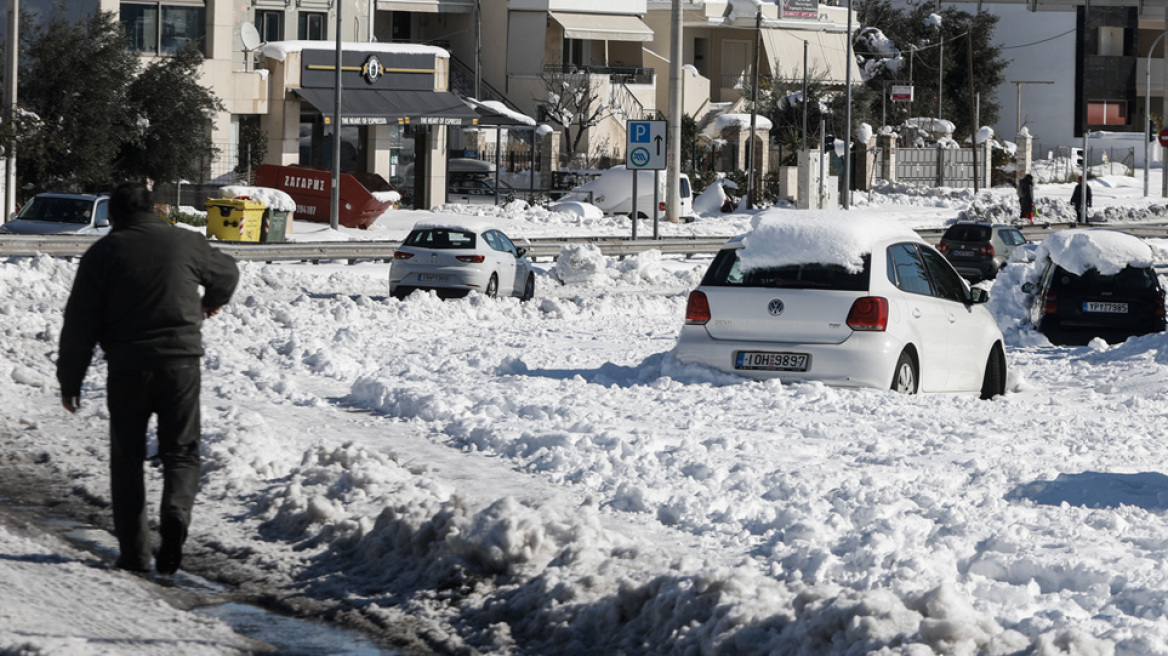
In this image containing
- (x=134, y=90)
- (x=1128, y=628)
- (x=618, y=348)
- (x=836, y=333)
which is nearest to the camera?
(x=1128, y=628)

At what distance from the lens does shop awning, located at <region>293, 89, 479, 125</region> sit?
1970 inches

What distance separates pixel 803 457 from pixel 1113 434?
249cm

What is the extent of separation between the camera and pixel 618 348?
17656mm

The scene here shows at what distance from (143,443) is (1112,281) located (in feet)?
48.9

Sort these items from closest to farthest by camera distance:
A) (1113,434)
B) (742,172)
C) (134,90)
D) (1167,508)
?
1. (1167,508)
2. (1113,434)
3. (134,90)
4. (742,172)

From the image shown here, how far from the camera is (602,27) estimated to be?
71.7 metres

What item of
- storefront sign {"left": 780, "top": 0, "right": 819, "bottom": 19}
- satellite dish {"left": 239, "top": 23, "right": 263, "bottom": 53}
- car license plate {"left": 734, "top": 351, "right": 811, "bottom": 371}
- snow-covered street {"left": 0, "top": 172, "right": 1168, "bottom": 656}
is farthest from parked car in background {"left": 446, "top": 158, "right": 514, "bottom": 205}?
car license plate {"left": 734, "top": 351, "right": 811, "bottom": 371}

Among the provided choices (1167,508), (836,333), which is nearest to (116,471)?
(1167,508)

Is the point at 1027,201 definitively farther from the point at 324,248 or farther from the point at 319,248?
the point at 319,248

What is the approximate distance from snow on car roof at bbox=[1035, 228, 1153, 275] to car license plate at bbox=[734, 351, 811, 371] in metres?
8.31

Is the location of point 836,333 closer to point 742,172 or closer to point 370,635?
point 370,635

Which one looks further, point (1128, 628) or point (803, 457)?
point (803, 457)

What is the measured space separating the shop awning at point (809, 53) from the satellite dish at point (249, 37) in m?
36.0

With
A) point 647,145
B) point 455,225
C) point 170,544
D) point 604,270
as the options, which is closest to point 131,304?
point 170,544
